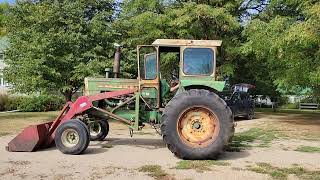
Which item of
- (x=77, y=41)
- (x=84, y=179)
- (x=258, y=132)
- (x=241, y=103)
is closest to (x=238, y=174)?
(x=84, y=179)

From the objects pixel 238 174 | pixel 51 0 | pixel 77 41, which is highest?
pixel 51 0

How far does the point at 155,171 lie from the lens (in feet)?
28.3

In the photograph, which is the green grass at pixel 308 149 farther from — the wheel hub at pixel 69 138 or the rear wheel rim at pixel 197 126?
the wheel hub at pixel 69 138

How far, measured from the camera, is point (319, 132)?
54.1ft

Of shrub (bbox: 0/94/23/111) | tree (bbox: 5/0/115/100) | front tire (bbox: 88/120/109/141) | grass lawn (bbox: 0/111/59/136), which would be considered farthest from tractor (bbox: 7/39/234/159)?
shrub (bbox: 0/94/23/111)

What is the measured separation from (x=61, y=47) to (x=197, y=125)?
1188cm

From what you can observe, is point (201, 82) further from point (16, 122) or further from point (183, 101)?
point (16, 122)

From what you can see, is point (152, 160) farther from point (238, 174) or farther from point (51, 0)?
point (51, 0)

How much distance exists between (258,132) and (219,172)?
7993mm

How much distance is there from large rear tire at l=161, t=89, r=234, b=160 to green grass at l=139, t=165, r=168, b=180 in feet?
3.83

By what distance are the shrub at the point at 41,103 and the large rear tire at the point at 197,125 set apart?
2364cm

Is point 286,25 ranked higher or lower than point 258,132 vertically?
higher

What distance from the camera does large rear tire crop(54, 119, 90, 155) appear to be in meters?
10.5

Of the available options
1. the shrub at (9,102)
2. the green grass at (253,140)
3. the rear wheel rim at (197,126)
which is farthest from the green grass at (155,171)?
the shrub at (9,102)
